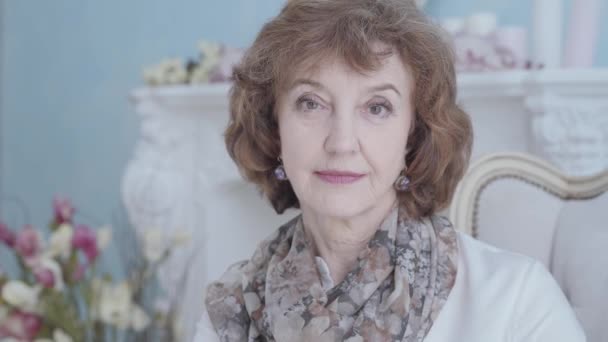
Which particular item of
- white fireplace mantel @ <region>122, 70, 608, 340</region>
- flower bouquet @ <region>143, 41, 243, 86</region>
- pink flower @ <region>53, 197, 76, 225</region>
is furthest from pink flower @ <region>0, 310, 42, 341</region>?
flower bouquet @ <region>143, 41, 243, 86</region>

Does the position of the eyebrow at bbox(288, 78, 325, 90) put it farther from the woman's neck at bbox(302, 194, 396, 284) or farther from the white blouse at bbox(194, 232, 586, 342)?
the white blouse at bbox(194, 232, 586, 342)

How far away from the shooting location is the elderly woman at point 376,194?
4.30 ft

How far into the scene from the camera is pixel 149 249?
6.96 feet

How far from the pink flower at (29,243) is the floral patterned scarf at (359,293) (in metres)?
0.48

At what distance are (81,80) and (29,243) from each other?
2.02 m

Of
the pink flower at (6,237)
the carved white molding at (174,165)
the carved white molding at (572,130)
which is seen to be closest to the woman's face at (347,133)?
the pink flower at (6,237)

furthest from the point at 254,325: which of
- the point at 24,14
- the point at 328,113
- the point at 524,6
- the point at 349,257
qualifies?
the point at 24,14

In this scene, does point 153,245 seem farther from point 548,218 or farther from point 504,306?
point 504,306

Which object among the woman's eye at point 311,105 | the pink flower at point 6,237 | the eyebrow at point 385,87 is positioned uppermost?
the eyebrow at point 385,87

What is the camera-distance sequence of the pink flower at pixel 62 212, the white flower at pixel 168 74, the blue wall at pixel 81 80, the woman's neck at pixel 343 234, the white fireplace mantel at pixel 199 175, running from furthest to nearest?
1. the blue wall at pixel 81 80
2. the white flower at pixel 168 74
3. the white fireplace mantel at pixel 199 175
4. the pink flower at pixel 62 212
5. the woman's neck at pixel 343 234

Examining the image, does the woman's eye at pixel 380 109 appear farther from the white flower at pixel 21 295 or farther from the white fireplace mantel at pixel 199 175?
the white fireplace mantel at pixel 199 175

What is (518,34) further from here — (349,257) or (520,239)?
(349,257)

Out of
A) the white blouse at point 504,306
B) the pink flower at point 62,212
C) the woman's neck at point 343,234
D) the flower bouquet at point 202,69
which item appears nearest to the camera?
the white blouse at point 504,306

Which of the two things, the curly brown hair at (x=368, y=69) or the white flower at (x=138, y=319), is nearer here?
the curly brown hair at (x=368, y=69)
